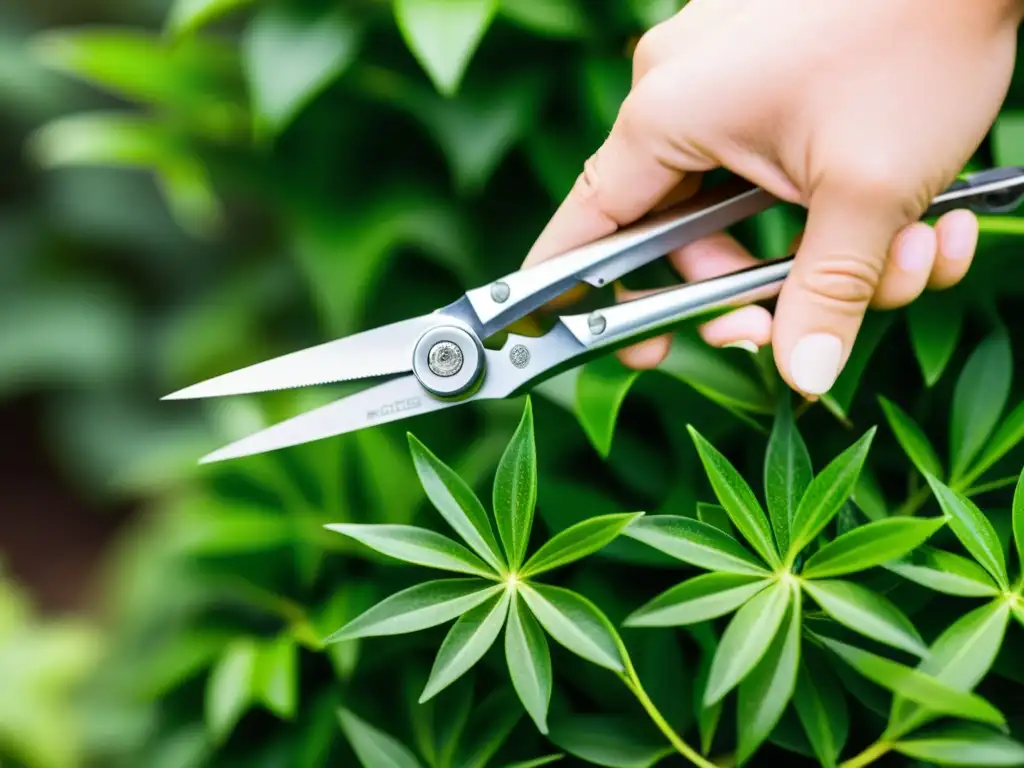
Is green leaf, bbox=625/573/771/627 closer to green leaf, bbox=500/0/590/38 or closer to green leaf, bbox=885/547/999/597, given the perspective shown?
green leaf, bbox=885/547/999/597

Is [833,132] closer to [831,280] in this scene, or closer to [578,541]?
[831,280]

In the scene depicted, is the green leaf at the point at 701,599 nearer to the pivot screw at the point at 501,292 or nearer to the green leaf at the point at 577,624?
the green leaf at the point at 577,624

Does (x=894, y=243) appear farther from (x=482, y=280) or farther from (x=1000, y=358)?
(x=482, y=280)

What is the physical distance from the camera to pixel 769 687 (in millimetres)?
332

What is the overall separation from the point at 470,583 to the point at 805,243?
0.70ft

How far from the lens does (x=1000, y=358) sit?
0.43 m

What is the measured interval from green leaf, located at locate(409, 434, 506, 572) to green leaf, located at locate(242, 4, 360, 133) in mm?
299

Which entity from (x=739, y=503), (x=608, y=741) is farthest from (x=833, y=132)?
(x=608, y=741)

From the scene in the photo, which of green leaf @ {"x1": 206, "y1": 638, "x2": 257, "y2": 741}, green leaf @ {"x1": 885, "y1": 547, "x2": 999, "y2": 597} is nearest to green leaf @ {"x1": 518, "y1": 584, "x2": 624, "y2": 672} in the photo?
green leaf @ {"x1": 885, "y1": 547, "x2": 999, "y2": 597}

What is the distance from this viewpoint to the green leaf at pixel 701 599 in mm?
329

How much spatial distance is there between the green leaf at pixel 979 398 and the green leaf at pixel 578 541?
0.56 ft

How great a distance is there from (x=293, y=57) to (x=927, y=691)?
490mm

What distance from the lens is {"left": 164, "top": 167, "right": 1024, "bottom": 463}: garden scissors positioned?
419mm

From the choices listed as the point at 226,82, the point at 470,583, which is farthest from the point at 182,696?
the point at 226,82
